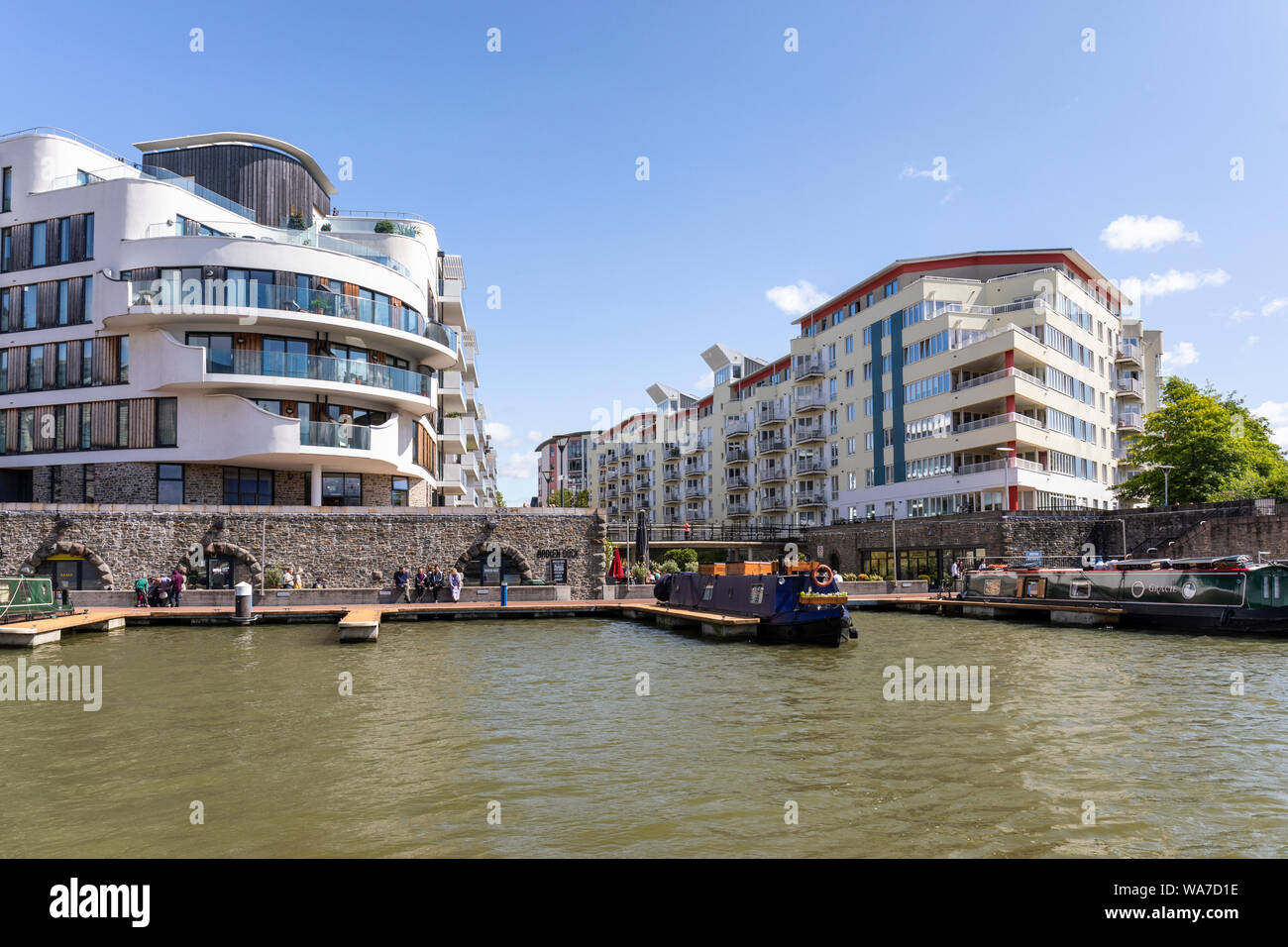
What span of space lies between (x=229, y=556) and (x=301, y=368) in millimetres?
8347

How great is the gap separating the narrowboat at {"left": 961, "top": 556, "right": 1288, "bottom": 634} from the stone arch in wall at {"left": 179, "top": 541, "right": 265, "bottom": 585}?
1250 inches

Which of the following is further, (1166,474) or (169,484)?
(1166,474)

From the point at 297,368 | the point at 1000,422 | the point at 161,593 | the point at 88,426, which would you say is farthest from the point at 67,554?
the point at 1000,422

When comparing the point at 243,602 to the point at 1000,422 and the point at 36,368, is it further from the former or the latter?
the point at 1000,422

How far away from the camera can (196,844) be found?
8.30 metres

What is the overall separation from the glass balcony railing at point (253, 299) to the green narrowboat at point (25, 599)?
40.2 ft

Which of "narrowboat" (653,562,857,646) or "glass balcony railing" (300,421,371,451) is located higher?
"glass balcony railing" (300,421,371,451)

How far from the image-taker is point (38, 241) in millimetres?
38844

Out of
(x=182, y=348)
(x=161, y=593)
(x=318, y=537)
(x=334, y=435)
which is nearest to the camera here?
(x=161, y=593)

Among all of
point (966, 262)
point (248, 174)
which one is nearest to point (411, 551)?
point (248, 174)

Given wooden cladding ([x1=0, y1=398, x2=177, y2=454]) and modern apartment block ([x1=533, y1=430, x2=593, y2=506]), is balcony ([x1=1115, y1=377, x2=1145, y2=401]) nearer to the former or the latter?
wooden cladding ([x1=0, y1=398, x2=177, y2=454])

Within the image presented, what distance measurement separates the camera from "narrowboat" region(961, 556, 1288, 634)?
27.0 metres

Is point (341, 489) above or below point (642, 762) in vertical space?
above

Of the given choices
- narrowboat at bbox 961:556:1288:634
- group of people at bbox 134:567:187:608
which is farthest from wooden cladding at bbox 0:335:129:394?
narrowboat at bbox 961:556:1288:634
